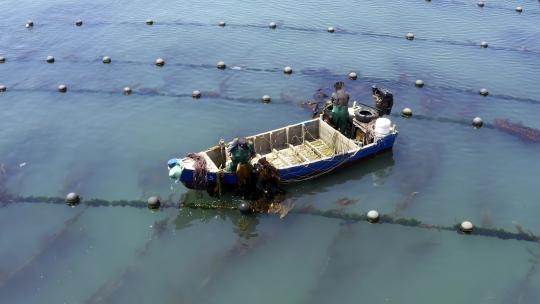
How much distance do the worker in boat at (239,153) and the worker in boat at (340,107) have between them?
4785mm

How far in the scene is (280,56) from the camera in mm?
29766

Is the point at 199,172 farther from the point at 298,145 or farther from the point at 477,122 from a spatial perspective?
the point at 477,122

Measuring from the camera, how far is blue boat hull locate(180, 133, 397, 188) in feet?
56.7

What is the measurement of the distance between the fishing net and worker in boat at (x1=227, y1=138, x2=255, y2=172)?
0.92 meters

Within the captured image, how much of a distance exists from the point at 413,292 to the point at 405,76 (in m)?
15.5

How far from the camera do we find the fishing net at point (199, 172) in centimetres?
1706

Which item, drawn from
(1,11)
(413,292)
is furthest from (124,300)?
(1,11)

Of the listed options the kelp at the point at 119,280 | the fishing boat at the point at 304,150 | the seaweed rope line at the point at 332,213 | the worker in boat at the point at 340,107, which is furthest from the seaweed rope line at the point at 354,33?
the kelp at the point at 119,280

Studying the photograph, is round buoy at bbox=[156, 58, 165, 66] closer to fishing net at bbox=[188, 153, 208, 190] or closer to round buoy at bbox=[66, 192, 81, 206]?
round buoy at bbox=[66, 192, 81, 206]

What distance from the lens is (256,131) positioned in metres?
22.8

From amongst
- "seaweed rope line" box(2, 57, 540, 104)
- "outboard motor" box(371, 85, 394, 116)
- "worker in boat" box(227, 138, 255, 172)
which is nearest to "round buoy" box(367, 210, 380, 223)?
"worker in boat" box(227, 138, 255, 172)

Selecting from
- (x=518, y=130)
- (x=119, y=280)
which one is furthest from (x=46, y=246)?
(x=518, y=130)

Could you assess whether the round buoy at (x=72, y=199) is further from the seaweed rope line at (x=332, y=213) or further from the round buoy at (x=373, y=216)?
the round buoy at (x=373, y=216)

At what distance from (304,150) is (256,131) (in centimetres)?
353
